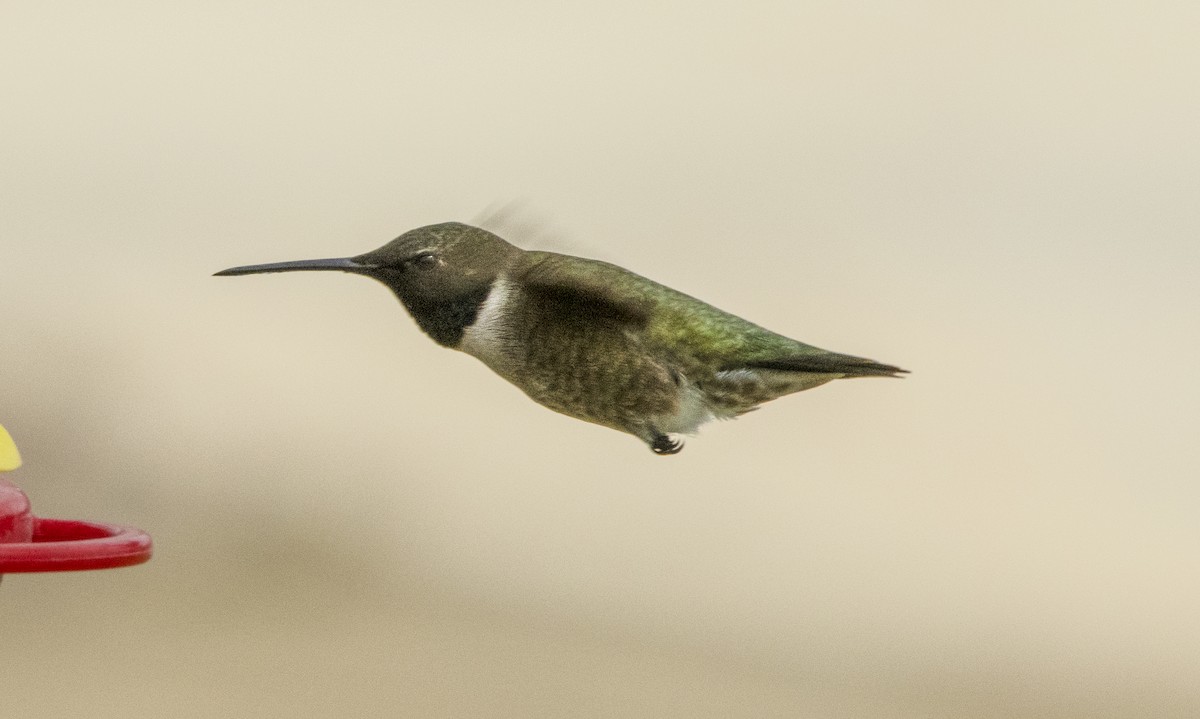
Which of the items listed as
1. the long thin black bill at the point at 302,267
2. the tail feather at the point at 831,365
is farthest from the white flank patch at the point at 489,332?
the tail feather at the point at 831,365

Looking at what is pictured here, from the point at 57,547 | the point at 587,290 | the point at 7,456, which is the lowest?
the point at 57,547

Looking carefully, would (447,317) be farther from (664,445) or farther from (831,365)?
(831,365)

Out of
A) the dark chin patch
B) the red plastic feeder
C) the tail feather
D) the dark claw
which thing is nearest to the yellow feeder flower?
the red plastic feeder

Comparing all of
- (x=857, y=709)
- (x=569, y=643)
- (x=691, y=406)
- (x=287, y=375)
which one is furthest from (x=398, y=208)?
(x=691, y=406)

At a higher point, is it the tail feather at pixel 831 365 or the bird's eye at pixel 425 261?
the bird's eye at pixel 425 261

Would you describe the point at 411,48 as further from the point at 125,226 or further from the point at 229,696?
the point at 229,696

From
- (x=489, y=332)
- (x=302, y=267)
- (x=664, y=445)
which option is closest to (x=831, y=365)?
(x=664, y=445)

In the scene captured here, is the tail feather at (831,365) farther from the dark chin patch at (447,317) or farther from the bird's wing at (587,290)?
the dark chin patch at (447,317)
